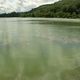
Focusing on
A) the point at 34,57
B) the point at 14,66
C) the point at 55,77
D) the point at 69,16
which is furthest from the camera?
the point at 69,16

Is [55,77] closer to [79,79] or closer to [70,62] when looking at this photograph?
[79,79]

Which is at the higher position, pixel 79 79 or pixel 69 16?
pixel 79 79

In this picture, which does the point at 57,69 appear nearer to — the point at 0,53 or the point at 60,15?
the point at 0,53

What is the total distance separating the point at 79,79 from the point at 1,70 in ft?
17.0

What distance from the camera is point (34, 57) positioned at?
1812cm

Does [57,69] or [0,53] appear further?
[0,53]

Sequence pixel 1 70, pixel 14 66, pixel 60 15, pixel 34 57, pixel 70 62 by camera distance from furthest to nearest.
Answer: pixel 60 15 < pixel 34 57 < pixel 70 62 < pixel 14 66 < pixel 1 70

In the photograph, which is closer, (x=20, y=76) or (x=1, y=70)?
(x=20, y=76)

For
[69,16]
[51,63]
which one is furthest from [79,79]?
[69,16]

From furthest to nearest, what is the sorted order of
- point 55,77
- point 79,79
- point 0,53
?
point 0,53 → point 55,77 → point 79,79

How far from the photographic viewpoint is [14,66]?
15281mm

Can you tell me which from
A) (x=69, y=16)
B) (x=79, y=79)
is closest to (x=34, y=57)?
(x=79, y=79)

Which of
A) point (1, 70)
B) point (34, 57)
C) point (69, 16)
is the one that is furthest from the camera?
point (69, 16)

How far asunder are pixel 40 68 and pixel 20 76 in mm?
2110
